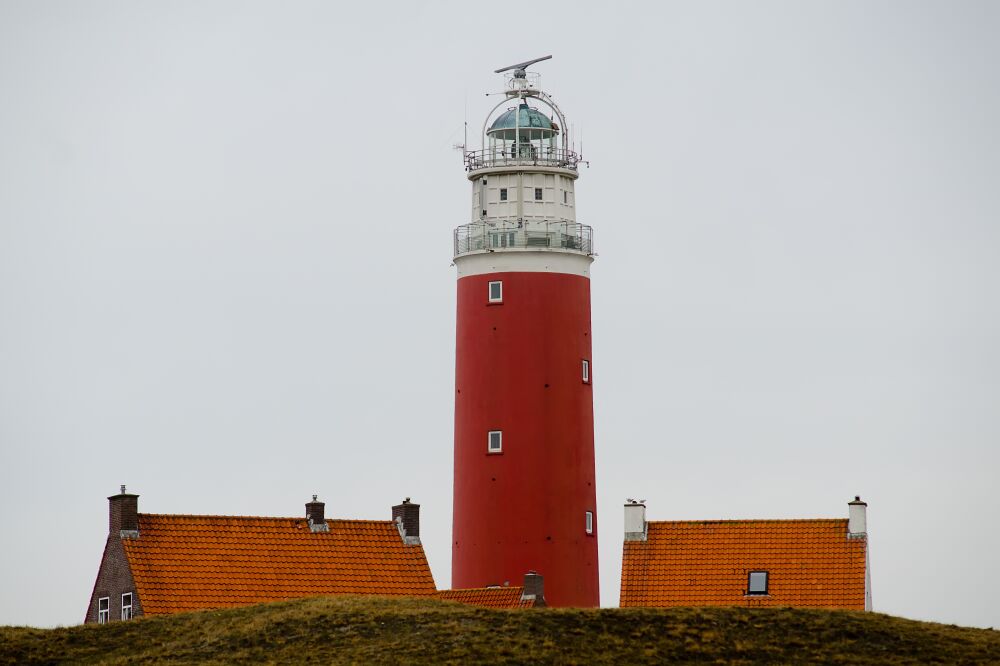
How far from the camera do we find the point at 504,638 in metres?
61.5

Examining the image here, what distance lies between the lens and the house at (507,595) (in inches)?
2928

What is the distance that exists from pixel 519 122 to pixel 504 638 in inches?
985

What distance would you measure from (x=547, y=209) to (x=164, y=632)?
22.4 meters

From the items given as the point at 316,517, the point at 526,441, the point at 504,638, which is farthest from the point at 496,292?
the point at 504,638

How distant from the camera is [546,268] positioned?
80125 millimetres

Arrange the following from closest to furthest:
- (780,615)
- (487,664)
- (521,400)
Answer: (487,664) → (780,615) → (521,400)

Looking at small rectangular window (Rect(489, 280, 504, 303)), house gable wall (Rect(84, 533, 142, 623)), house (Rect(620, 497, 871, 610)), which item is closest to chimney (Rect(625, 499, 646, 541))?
house (Rect(620, 497, 871, 610))

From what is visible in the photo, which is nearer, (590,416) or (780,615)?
(780,615)

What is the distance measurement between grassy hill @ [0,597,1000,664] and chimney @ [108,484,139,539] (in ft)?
21.2

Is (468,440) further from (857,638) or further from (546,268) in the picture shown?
(857,638)

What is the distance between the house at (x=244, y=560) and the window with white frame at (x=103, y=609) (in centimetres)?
3

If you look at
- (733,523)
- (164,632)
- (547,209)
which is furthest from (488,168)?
(164,632)

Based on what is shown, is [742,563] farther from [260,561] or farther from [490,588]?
[260,561]

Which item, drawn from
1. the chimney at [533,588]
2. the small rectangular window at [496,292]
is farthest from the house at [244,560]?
the small rectangular window at [496,292]
